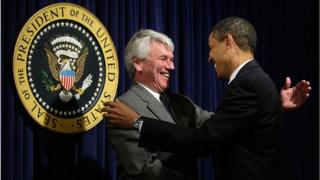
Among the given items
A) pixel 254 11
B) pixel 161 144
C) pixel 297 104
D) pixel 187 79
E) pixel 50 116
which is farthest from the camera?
pixel 254 11

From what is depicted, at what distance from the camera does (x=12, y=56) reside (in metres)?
2.46

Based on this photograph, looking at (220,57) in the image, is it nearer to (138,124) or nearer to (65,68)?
(138,124)

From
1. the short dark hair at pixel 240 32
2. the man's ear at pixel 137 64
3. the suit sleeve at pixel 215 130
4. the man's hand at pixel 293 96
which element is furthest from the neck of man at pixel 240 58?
the man's ear at pixel 137 64

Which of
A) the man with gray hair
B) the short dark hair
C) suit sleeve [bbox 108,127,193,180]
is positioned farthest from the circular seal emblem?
the short dark hair

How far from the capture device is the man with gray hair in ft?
7.21

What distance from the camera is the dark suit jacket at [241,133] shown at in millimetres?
2012

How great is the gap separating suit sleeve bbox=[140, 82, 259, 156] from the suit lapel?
247mm

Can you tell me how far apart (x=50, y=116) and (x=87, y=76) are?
270 mm

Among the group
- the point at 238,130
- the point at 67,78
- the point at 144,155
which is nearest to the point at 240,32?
the point at 238,130

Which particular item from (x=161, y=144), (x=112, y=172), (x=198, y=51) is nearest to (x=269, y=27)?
(x=198, y=51)

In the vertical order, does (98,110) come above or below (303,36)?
below

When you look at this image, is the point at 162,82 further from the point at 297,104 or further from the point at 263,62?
the point at 263,62

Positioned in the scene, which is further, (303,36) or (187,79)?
(303,36)

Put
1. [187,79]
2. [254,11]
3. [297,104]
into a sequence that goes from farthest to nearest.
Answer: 1. [254,11]
2. [187,79]
3. [297,104]
